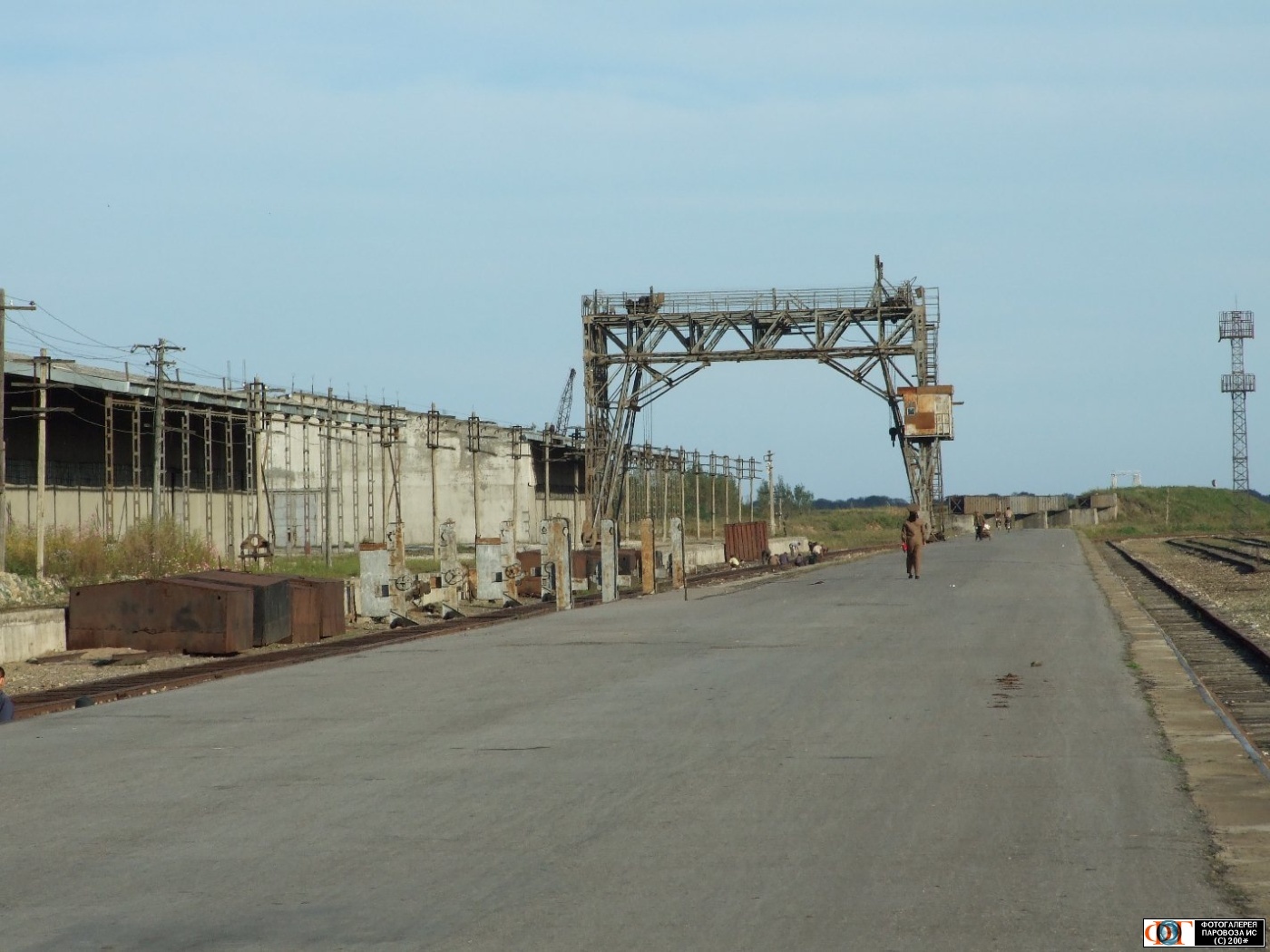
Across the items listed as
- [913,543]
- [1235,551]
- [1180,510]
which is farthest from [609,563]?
[1180,510]

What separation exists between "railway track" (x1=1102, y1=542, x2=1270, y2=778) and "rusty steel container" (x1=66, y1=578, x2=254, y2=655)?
39.7 feet

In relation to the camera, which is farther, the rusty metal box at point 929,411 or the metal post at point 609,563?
the rusty metal box at point 929,411

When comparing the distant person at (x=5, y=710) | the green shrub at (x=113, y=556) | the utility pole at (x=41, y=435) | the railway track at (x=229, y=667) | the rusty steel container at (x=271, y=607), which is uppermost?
the utility pole at (x=41, y=435)

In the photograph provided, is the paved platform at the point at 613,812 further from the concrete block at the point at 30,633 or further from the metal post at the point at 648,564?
the metal post at the point at 648,564

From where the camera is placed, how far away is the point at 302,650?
Result: 67.7 ft

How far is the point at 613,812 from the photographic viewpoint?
8055 mm

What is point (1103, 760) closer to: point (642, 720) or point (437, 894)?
point (642, 720)

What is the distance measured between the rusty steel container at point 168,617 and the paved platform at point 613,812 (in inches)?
181

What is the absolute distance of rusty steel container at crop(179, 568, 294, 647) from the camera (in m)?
21.0

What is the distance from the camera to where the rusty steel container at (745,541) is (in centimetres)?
5025

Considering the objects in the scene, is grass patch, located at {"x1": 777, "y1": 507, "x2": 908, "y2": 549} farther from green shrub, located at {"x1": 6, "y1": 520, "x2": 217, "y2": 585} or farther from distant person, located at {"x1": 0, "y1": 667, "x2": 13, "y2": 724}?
distant person, located at {"x1": 0, "y1": 667, "x2": 13, "y2": 724}

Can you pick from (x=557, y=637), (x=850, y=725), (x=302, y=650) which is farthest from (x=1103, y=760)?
(x=302, y=650)

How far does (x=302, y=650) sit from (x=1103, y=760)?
13.5m

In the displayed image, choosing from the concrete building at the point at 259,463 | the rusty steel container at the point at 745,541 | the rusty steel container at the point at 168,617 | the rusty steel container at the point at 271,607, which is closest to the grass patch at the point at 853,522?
the concrete building at the point at 259,463
